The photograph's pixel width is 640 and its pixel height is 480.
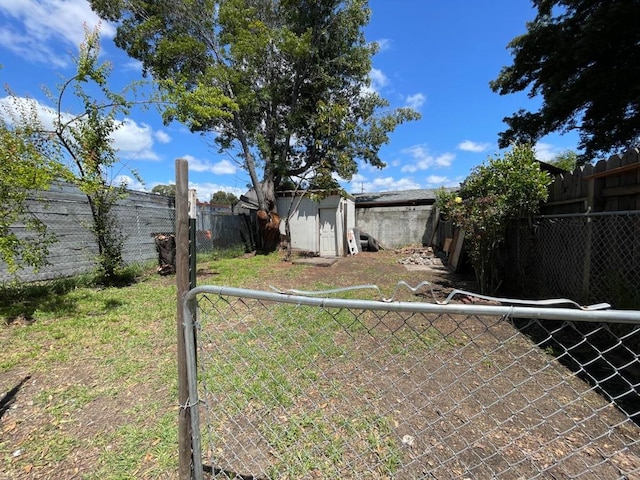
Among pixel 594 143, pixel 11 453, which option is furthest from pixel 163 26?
pixel 594 143

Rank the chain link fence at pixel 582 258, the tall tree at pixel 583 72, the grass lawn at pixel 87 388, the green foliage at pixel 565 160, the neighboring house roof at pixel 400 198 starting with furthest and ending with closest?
the green foliage at pixel 565 160 → the neighboring house roof at pixel 400 198 → the tall tree at pixel 583 72 → the chain link fence at pixel 582 258 → the grass lawn at pixel 87 388

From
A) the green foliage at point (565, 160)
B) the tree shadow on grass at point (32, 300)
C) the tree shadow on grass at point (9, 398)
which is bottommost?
the tree shadow on grass at point (9, 398)

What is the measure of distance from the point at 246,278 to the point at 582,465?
632cm

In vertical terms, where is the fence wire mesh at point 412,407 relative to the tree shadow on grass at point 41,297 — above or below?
below

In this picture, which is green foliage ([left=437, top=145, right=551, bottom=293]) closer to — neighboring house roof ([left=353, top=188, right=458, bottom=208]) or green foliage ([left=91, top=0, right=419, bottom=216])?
green foliage ([left=91, top=0, right=419, bottom=216])

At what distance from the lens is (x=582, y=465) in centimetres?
171

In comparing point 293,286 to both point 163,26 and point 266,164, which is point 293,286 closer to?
point 266,164

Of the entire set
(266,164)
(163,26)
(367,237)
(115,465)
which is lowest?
(115,465)

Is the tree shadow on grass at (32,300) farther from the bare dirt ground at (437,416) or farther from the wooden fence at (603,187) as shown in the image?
the wooden fence at (603,187)

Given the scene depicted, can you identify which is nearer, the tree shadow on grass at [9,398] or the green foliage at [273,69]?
the tree shadow on grass at [9,398]

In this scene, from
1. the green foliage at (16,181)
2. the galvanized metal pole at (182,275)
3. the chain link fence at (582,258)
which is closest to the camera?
the galvanized metal pole at (182,275)

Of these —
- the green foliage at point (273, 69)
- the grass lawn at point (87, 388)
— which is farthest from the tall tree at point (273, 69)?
the grass lawn at point (87, 388)

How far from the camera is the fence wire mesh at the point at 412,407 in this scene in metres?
1.65

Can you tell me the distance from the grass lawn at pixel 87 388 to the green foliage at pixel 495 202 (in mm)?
4831
